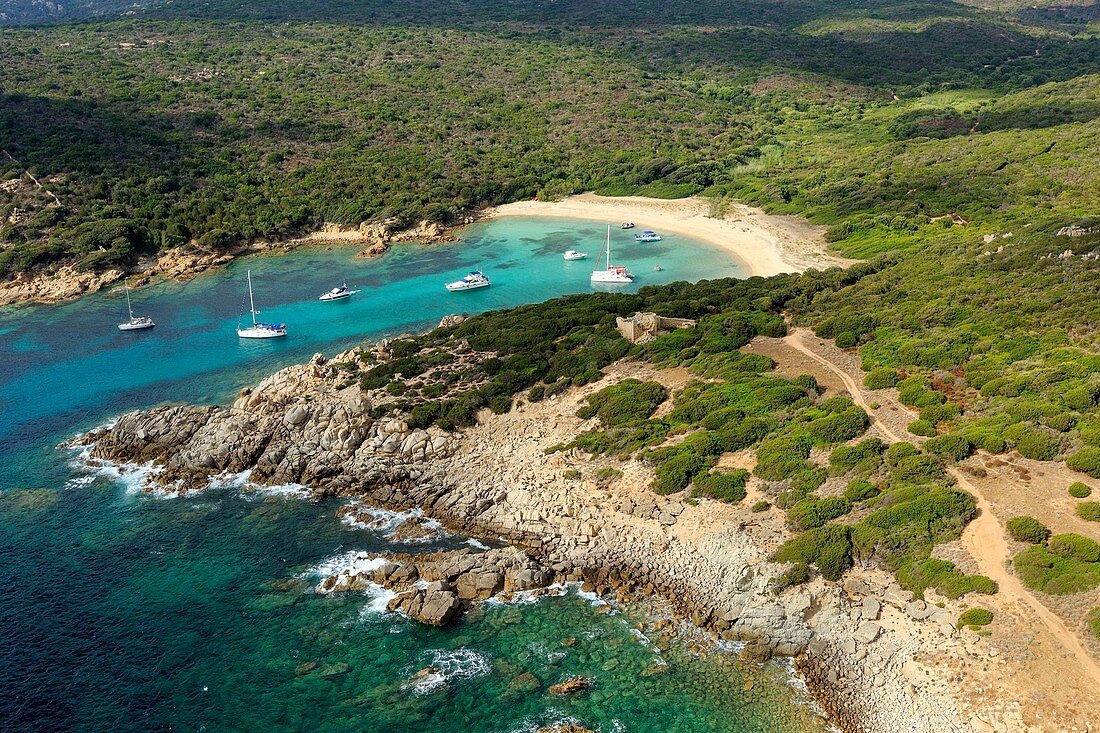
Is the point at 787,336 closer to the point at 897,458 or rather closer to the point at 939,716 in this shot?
the point at 897,458

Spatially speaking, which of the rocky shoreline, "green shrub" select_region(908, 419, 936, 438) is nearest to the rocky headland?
"green shrub" select_region(908, 419, 936, 438)

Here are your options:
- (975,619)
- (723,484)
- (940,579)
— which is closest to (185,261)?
(723,484)

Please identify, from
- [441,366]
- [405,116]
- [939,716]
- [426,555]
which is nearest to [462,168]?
[405,116]

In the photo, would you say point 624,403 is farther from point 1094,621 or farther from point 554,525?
point 1094,621

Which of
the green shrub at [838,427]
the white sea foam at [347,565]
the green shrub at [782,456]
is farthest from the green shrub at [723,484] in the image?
the white sea foam at [347,565]

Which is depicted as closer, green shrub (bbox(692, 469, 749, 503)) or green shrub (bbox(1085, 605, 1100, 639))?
green shrub (bbox(1085, 605, 1100, 639))

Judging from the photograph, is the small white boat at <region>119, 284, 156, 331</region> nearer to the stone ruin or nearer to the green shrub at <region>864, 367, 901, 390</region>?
the stone ruin

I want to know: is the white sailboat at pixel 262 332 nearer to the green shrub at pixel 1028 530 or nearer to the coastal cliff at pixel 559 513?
the coastal cliff at pixel 559 513
